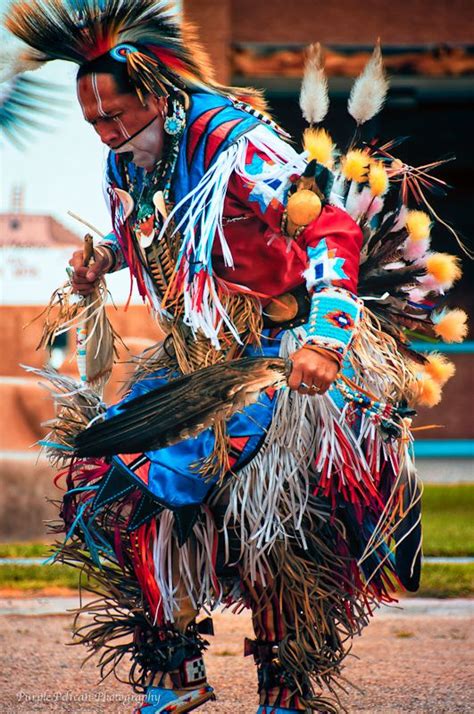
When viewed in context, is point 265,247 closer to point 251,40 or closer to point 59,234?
point 59,234

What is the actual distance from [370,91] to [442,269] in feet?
1.60

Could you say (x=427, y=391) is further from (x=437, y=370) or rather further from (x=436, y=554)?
(x=436, y=554)

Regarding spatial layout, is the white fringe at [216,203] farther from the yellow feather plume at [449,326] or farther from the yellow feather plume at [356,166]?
the yellow feather plume at [449,326]

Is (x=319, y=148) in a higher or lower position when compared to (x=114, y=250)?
higher

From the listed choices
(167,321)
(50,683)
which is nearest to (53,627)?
(50,683)

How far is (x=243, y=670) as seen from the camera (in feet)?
13.3

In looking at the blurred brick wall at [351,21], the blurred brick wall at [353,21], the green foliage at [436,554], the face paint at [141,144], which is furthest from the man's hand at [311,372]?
the blurred brick wall at [353,21]

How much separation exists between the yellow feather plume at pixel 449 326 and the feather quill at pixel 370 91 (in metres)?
0.55

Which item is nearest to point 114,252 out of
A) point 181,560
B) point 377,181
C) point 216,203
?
point 216,203

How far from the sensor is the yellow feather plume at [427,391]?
3.09m

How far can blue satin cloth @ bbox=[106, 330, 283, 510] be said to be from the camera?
108 inches

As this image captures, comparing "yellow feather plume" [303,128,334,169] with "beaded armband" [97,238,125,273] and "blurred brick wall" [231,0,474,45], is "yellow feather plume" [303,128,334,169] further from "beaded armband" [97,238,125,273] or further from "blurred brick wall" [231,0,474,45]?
"blurred brick wall" [231,0,474,45]

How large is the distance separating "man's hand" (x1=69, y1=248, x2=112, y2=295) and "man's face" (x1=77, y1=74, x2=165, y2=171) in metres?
0.41

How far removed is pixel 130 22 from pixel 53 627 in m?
2.63
